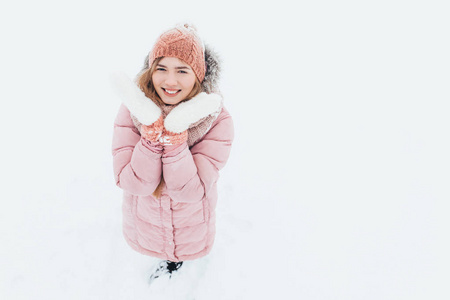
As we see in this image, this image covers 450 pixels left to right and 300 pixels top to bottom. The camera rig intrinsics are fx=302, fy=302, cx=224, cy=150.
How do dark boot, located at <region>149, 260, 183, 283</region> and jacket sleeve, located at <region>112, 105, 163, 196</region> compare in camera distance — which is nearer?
jacket sleeve, located at <region>112, 105, 163, 196</region>

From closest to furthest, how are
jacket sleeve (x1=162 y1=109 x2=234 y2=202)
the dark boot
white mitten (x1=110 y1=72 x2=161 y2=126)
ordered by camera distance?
white mitten (x1=110 y1=72 x2=161 y2=126), jacket sleeve (x1=162 y1=109 x2=234 y2=202), the dark boot

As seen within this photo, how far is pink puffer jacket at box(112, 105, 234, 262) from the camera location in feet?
4.66

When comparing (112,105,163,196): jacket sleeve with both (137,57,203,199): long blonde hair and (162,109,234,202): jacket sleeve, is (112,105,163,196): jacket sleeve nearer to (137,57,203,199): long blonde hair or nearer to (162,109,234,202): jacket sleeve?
(162,109,234,202): jacket sleeve

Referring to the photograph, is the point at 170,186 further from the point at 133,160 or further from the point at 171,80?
the point at 171,80

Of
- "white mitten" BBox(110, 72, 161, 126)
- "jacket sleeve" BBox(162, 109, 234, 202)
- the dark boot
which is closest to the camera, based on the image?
"white mitten" BBox(110, 72, 161, 126)

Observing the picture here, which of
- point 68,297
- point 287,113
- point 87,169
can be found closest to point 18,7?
point 87,169

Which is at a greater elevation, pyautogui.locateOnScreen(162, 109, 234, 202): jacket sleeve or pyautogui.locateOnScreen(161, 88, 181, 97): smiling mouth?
pyautogui.locateOnScreen(161, 88, 181, 97): smiling mouth

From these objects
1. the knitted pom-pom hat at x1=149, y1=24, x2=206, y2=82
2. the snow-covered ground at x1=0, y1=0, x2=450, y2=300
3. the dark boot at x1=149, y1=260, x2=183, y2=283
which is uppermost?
the knitted pom-pom hat at x1=149, y1=24, x2=206, y2=82

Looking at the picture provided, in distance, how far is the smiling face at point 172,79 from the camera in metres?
1.40

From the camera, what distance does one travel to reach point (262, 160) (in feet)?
11.8

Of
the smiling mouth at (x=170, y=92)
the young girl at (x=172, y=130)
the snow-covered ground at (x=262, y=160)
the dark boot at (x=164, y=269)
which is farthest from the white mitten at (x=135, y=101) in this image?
the dark boot at (x=164, y=269)

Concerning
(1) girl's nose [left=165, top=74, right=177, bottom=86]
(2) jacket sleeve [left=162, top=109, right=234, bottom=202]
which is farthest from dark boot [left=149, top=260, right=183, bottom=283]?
(1) girl's nose [left=165, top=74, right=177, bottom=86]

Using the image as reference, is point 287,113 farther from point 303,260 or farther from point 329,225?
point 303,260

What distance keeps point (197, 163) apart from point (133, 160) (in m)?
0.31
